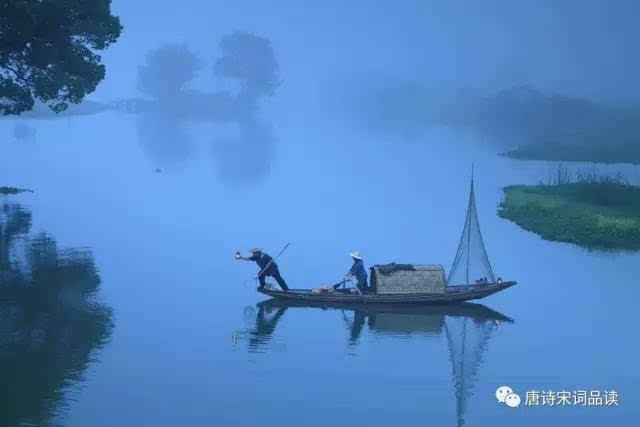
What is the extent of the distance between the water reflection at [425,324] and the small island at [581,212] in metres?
15.6

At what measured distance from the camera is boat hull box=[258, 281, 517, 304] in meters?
26.8

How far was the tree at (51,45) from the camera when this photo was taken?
43000mm

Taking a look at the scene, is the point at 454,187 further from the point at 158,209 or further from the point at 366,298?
the point at 366,298

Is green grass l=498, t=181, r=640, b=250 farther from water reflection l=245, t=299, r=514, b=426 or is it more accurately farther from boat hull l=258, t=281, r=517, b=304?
water reflection l=245, t=299, r=514, b=426

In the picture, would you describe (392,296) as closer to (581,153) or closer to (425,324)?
(425,324)

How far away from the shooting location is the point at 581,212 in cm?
4572

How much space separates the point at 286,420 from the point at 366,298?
964cm

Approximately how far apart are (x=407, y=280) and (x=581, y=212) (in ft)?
75.7

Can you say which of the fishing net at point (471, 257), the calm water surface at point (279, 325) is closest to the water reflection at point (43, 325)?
the calm water surface at point (279, 325)

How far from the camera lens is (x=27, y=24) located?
42.9m

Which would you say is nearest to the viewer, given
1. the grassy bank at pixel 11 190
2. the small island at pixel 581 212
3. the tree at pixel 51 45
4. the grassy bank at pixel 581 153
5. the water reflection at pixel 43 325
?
the water reflection at pixel 43 325

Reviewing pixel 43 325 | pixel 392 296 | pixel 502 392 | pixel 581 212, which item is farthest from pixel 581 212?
pixel 43 325

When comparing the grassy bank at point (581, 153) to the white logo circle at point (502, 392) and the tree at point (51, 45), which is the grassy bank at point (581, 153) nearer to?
the tree at point (51, 45)

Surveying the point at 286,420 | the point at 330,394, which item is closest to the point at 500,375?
the point at 330,394
